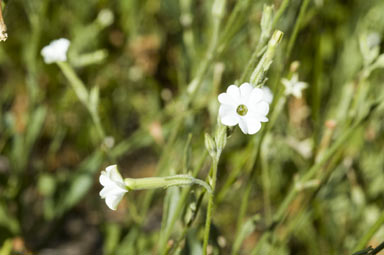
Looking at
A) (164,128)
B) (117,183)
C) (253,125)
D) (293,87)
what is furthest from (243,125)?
(164,128)

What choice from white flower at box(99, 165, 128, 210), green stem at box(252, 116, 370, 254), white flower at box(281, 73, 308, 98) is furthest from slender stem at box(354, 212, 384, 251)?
white flower at box(99, 165, 128, 210)

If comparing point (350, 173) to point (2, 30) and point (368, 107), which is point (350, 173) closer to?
point (368, 107)

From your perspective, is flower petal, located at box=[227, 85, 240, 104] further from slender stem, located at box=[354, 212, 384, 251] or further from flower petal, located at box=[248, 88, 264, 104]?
slender stem, located at box=[354, 212, 384, 251]

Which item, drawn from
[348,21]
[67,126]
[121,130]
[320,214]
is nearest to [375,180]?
[320,214]

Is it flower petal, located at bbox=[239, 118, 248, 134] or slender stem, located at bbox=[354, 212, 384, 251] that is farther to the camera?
slender stem, located at bbox=[354, 212, 384, 251]

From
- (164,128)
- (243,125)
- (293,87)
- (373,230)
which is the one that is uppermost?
(164,128)

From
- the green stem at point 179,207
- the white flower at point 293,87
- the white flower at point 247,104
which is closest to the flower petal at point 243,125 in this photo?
the white flower at point 247,104

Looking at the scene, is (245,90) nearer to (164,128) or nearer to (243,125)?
(243,125)
